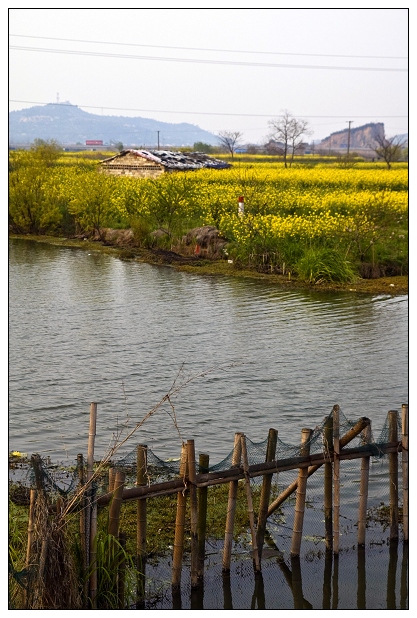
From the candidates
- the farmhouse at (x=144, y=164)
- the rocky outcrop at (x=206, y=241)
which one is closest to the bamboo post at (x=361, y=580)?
the rocky outcrop at (x=206, y=241)

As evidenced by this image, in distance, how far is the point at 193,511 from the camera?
248 inches

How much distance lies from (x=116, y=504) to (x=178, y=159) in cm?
3737

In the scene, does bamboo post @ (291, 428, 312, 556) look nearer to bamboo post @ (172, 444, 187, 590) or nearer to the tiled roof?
bamboo post @ (172, 444, 187, 590)

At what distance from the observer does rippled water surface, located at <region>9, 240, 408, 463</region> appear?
35.1ft

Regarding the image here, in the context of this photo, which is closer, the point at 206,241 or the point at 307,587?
the point at 307,587

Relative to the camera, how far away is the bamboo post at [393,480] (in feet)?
23.0

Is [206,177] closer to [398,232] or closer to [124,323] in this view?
[398,232]

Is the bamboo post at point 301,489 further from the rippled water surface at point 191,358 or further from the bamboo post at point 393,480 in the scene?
the rippled water surface at point 191,358

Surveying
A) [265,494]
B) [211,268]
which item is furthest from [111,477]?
[211,268]

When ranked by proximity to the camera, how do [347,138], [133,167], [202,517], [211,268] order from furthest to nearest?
[347,138] → [133,167] → [211,268] → [202,517]

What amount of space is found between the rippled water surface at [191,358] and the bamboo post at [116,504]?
2.54m

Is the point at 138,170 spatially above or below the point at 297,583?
above

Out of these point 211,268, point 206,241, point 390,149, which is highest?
point 390,149

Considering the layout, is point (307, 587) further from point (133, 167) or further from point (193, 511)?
point (133, 167)
